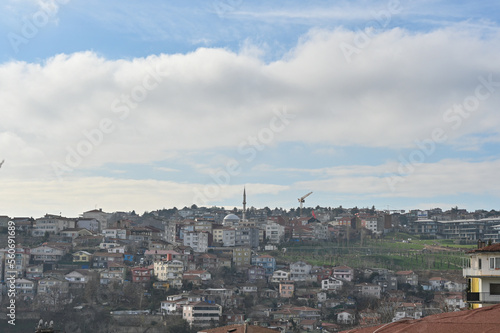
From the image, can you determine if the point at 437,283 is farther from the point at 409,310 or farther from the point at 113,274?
the point at 113,274

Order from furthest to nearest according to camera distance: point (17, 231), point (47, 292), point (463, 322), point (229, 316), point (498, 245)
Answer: point (17, 231), point (47, 292), point (229, 316), point (498, 245), point (463, 322)

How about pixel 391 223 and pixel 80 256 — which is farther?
pixel 391 223

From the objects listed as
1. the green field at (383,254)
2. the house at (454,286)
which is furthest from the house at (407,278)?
the green field at (383,254)

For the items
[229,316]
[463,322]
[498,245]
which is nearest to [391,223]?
[229,316]

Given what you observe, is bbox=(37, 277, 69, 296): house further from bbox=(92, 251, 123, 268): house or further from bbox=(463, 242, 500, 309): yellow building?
bbox=(463, 242, 500, 309): yellow building

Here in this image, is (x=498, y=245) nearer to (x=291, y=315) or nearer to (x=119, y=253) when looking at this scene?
(x=291, y=315)

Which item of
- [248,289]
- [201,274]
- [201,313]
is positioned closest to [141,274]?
[201,274]
